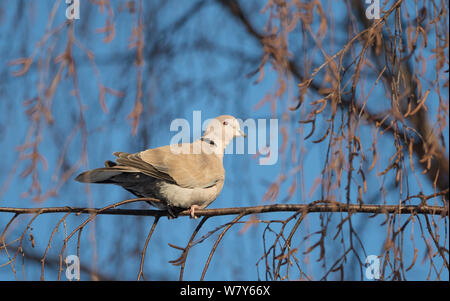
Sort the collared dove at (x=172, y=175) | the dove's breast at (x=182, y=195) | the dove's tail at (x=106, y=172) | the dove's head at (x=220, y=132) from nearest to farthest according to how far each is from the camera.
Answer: the dove's tail at (x=106, y=172) → the collared dove at (x=172, y=175) → the dove's breast at (x=182, y=195) → the dove's head at (x=220, y=132)

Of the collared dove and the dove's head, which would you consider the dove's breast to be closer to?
the collared dove

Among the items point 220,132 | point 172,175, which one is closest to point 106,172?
point 172,175

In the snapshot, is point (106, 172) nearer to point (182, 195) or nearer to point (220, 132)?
point (182, 195)

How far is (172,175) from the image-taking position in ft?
9.52

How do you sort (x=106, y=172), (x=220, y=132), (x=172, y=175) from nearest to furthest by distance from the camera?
(x=106, y=172)
(x=172, y=175)
(x=220, y=132)

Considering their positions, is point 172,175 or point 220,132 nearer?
point 172,175

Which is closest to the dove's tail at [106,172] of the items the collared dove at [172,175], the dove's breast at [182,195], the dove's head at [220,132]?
the collared dove at [172,175]

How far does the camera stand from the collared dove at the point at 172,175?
269 cm

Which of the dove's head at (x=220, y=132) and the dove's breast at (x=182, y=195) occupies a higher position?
the dove's head at (x=220, y=132)

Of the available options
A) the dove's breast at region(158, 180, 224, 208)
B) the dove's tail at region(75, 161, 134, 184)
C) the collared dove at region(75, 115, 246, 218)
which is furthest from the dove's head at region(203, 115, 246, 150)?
the dove's tail at region(75, 161, 134, 184)

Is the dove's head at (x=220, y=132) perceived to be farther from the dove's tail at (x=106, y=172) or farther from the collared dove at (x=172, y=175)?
the dove's tail at (x=106, y=172)

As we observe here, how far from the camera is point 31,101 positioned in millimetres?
1566

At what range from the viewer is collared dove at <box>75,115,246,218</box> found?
269cm
